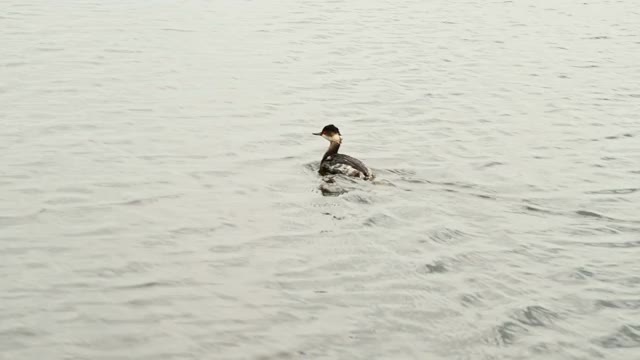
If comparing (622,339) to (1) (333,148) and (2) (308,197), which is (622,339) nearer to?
(2) (308,197)

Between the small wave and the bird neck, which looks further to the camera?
the bird neck

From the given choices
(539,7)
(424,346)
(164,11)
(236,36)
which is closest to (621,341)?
(424,346)

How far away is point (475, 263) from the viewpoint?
12641 millimetres

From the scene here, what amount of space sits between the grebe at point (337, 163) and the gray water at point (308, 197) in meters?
0.32

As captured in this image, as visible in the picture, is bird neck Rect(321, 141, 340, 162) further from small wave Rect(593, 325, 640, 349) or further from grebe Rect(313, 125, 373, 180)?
small wave Rect(593, 325, 640, 349)

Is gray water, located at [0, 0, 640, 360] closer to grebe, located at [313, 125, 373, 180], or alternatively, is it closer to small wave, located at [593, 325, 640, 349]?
small wave, located at [593, 325, 640, 349]

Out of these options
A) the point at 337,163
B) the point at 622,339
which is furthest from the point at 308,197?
the point at 622,339

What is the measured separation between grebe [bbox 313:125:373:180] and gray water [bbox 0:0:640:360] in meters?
0.32

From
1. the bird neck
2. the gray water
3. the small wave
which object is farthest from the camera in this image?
the bird neck

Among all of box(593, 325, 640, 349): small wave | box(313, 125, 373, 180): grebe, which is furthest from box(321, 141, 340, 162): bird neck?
box(593, 325, 640, 349): small wave

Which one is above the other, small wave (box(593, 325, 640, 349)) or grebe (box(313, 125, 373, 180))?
grebe (box(313, 125, 373, 180))

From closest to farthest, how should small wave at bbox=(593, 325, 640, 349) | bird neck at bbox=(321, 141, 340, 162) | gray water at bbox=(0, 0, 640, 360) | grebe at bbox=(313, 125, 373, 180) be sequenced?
small wave at bbox=(593, 325, 640, 349)
gray water at bbox=(0, 0, 640, 360)
grebe at bbox=(313, 125, 373, 180)
bird neck at bbox=(321, 141, 340, 162)

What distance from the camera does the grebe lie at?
52.7 ft

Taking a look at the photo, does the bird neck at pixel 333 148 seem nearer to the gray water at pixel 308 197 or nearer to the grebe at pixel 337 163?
the grebe at pixel 337 163
